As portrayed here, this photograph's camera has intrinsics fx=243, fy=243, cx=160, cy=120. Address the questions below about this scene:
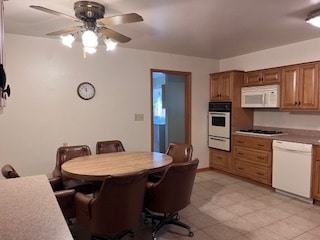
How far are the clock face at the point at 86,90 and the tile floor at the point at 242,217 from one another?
1.97m

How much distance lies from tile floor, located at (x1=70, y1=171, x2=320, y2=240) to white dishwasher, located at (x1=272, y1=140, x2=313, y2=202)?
15 centimetres

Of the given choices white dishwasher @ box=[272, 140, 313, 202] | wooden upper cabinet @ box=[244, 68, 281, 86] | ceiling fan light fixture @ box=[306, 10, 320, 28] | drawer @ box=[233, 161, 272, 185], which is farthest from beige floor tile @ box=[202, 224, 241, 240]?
wooden upper cabinet @ box=[244, 68, 281, 86]

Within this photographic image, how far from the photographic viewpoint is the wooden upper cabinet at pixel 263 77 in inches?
160

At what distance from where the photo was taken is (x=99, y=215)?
2008 mm

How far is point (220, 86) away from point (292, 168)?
2097 millimetres

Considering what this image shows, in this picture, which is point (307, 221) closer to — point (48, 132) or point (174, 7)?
point (174, 7)

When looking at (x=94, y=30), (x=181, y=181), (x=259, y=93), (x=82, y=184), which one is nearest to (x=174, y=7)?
(x=94, y=30)

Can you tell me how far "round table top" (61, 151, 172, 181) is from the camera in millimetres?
2323

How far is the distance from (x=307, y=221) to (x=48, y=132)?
369cm

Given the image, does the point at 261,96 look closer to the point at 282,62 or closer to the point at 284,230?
the point at 282,62

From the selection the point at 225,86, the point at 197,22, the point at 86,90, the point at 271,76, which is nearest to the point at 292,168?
the point at 271,76

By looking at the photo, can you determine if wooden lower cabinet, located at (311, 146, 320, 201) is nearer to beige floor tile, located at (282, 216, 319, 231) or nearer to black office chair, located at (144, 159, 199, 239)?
beige floor tile, located at (282, 216, 319, 231)

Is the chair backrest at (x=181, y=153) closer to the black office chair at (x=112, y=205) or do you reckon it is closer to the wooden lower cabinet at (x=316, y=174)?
the black office chair at (x=112, y=205)

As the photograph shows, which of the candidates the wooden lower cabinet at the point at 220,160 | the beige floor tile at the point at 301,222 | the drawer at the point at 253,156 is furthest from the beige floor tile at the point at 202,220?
the wooden lower cabinet at the point at 220,160
